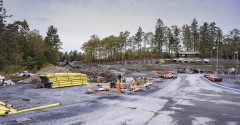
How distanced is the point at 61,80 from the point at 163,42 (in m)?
99.1

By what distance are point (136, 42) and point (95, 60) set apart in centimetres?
2203

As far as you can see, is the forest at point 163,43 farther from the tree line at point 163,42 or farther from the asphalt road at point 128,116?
the asphalt road at point 128,116

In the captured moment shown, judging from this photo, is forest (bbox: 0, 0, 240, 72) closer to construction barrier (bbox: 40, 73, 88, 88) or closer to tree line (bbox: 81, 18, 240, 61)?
tree line (bbox: 81, 18, 240, 61)

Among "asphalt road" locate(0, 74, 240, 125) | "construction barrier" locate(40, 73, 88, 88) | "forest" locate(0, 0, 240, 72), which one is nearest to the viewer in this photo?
"asphalt road" locate(0, 74, 240, 125)

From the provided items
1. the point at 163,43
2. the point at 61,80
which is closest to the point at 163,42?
the point at 163,43

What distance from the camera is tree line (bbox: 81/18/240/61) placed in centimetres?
12244

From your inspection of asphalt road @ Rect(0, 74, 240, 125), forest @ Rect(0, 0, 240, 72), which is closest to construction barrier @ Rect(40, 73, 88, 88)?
asphalt road @ Rect(0, 74, 240, 125)

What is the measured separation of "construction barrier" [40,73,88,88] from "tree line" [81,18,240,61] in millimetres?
87461

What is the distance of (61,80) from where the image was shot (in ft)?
101

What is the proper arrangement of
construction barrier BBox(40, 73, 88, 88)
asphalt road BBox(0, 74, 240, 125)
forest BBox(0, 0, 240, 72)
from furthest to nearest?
forest BBox(0, 0, 240, 72)
construction barrier BBox(40, 73, 88, 88)
asphalt road BBox(0, 74, 240, 125)

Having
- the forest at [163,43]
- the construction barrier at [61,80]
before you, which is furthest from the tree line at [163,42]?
the construction barrier at [61,80]

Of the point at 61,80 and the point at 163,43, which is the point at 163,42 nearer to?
the point at 163,43

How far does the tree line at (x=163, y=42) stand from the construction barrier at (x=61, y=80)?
8746 cm

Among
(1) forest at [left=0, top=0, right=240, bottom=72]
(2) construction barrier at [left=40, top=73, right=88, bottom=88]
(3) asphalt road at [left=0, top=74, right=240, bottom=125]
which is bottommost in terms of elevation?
(3) asphalt road at [left=0, top=74, right=240, bottom=125]
